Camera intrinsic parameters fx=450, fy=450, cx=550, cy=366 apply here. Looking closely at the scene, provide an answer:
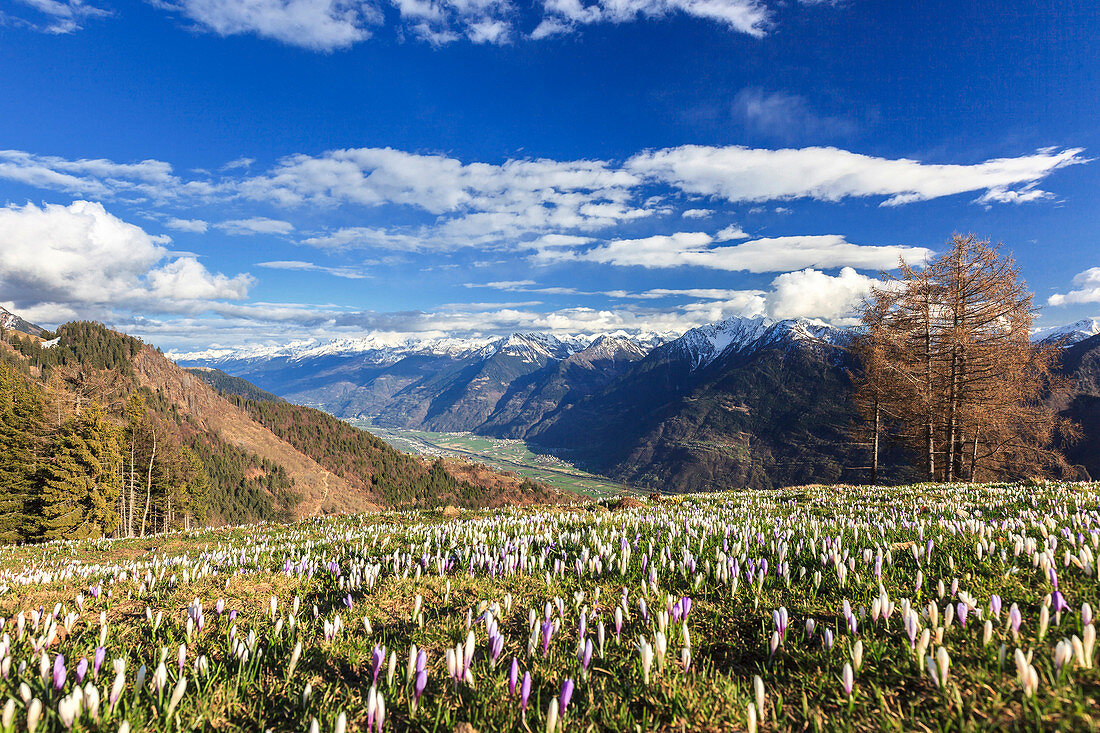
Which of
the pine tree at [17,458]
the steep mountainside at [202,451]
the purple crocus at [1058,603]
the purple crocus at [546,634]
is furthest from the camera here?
the steep mountainside at [202,451]

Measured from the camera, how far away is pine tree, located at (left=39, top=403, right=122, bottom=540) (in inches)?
1598

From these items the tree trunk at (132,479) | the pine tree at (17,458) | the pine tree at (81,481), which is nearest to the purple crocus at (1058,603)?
the pine tree at (81,481)

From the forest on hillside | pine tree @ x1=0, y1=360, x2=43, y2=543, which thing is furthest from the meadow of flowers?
pine tree @ x1=0, y1=360, x2=43, y2=543

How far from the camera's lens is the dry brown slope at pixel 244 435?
148 m

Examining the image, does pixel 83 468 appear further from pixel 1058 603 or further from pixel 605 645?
pixel 1058 603

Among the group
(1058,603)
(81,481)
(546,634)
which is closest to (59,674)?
(546,634)

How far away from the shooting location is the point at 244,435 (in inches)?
6437

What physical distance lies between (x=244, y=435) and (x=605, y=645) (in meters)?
196

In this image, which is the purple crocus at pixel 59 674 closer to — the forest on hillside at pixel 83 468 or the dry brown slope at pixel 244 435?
the forest on hillside at pixel 83 468

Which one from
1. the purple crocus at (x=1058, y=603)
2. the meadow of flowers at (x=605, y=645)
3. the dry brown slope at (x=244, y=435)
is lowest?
the dry brown slope at (x=244, y=435)

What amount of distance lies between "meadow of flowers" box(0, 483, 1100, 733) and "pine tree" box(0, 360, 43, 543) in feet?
174

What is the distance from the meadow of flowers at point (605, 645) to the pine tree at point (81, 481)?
168ft

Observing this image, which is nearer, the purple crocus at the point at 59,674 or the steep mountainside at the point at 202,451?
the purple crocus at the point at 59,674

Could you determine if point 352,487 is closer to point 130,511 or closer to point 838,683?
point 130,511
